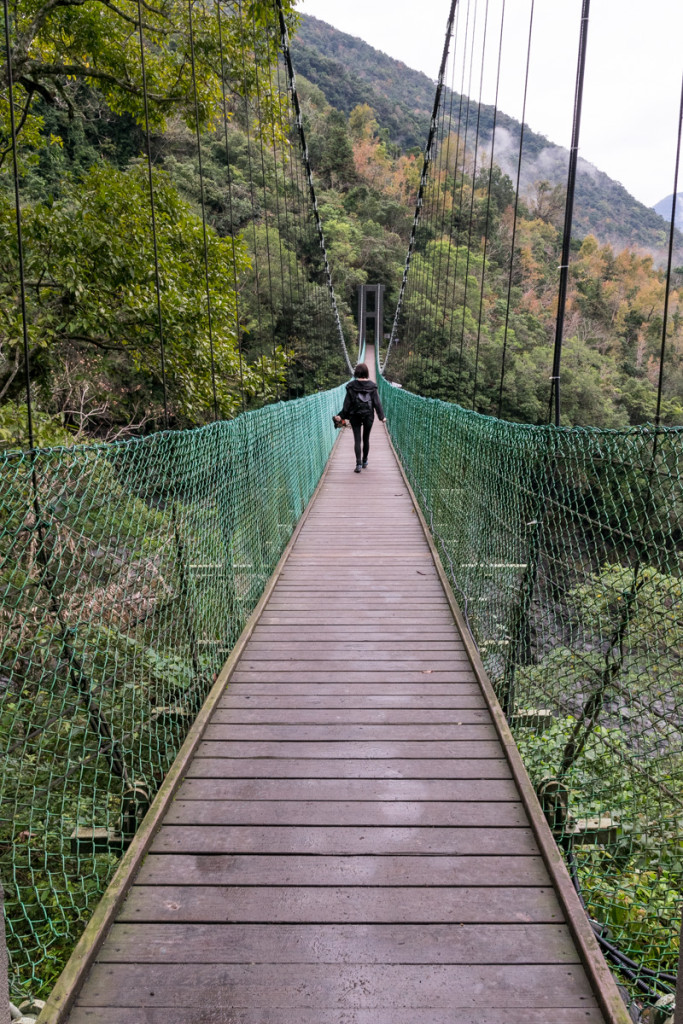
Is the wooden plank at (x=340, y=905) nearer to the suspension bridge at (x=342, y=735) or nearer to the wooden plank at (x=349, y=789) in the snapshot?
the suspension bridge at (x=342, y=735)

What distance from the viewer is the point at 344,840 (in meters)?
1.49

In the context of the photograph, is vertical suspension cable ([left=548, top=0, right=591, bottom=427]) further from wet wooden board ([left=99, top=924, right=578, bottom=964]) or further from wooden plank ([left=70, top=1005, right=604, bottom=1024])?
wooden plank ([left=70, top=1005, right=604, bottom=1024])

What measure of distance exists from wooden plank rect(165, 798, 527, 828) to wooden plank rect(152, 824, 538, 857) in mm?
20

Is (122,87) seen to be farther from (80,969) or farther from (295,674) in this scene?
(80,969)

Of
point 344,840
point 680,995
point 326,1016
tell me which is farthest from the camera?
point 344,840

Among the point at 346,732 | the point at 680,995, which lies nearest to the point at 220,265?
the point at 346,732

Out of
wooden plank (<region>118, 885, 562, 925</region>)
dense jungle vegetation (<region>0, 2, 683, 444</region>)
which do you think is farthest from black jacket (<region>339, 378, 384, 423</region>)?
wooden plank (<region>118, 885, 562, 925</region>)

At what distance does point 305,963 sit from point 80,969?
0.42m

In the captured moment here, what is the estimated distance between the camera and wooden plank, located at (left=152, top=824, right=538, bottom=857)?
4.77ft

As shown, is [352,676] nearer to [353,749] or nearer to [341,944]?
[353,749]

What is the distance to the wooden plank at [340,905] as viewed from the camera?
1266 mm

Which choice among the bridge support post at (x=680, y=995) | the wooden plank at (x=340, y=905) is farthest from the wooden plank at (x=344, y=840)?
the bridge support post at (x=680, y=995)

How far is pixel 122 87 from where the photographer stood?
5.99m

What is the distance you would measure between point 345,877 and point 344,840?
0.12 m
